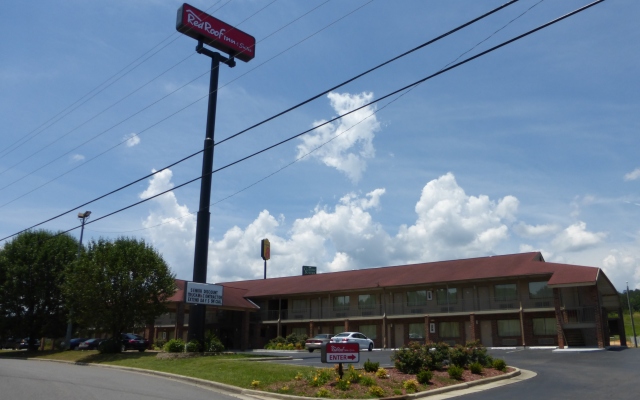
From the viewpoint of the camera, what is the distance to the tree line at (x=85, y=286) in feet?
112


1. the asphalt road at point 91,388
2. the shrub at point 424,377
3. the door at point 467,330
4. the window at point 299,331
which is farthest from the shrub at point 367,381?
the window at point 299,331

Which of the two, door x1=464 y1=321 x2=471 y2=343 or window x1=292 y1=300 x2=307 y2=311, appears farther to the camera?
window x1=292 y1=300 x2=307 y2=311

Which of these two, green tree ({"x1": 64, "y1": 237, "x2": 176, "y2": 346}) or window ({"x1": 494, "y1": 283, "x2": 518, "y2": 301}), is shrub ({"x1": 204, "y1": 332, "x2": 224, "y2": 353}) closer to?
green tree ({"x1": 64, "y1": 237, "x2": 176, "y2": 346})

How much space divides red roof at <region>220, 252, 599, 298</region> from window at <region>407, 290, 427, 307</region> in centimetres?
131

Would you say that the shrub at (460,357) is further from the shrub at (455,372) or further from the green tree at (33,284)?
the green tree at (33,284)

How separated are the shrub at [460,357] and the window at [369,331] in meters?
29.0

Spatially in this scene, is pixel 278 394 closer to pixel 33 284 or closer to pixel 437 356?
pixel 437 356

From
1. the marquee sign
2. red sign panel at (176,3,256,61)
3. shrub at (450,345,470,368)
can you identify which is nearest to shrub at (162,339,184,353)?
the marquee sign

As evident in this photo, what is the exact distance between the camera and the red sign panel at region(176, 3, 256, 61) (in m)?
34.9

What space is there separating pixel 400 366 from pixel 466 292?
89.2 ft

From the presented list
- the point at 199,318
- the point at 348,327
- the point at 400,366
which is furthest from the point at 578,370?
the point at 348,327

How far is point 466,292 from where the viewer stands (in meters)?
44.7

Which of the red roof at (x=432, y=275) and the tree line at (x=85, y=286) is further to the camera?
the red roof at (x=432, y=275)

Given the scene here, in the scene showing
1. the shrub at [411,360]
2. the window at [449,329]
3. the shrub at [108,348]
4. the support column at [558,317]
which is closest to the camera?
the shrub at [411,360]
